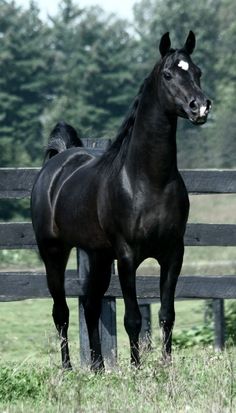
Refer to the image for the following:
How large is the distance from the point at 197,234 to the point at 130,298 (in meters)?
1.96

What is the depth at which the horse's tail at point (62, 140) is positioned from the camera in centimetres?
1023

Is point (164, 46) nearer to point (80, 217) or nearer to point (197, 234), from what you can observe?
point (80, 217)

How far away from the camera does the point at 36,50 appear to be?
249 feet

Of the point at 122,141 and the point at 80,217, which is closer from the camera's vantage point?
the point at 122,141

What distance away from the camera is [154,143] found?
26.7 feet

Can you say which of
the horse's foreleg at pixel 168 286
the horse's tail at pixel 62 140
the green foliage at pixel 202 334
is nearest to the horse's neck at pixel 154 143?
the horse's foreleg at pixel 168 286

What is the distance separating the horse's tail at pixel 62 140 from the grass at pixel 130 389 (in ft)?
9.15

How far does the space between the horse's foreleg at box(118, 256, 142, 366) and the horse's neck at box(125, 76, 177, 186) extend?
1.84ft

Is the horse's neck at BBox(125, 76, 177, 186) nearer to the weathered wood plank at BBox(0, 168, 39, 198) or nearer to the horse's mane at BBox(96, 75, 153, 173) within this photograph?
the horse's mane at BBox(96, 75, 153, 173)

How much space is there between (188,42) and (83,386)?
95.9 inches

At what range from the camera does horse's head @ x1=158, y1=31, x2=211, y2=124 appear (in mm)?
7672

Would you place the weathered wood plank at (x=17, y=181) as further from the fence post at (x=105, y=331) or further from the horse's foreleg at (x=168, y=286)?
the horse's foreleg at (x=168, y=286)

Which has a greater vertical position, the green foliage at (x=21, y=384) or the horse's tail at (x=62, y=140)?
the horse's tail at (x=62, y=140)

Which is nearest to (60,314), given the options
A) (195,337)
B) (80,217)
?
(80,217)
